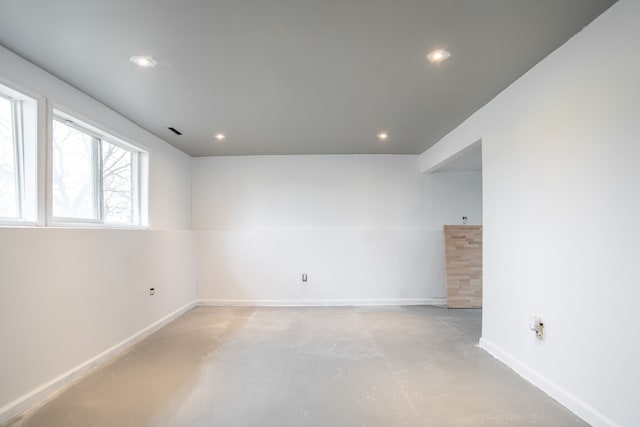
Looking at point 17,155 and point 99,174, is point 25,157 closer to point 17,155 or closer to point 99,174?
point 17,155

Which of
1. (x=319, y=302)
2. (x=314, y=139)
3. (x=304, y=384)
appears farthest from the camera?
(x=319, y=302)

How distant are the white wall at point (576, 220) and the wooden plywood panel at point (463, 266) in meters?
1.93

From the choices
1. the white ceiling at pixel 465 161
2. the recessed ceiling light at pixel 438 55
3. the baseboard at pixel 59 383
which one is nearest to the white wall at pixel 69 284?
the baseboard at pixel 59 383

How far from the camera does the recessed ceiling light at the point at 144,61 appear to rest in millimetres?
2207

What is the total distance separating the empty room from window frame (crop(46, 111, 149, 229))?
0.03m

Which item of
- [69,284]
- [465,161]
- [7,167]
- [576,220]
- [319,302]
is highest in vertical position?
[465,161]

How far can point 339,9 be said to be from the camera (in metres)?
1.73

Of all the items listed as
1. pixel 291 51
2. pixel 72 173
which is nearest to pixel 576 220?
pixel 291 51

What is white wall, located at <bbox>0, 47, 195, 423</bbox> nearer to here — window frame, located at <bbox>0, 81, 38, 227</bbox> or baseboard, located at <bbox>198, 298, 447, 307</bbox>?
window frame, located at <bbox>0, 81, 38, 227</bbox>

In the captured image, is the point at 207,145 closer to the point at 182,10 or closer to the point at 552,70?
the point at 182,10

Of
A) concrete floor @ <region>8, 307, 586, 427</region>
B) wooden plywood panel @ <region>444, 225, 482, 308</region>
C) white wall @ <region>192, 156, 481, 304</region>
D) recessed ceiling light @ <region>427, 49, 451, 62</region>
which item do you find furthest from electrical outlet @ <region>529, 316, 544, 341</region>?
white wall @ <region>192, 156, 481, 304</region>

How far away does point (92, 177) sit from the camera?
3.04m

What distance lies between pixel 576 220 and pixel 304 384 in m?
2.26

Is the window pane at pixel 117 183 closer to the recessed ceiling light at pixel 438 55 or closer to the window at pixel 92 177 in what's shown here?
the window at pixel 92 177
